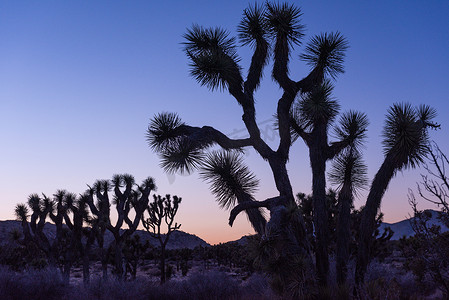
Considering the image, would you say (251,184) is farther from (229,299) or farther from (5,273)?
(5,273)

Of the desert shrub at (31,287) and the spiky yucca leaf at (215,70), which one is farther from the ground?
the spiky yucca leaf at (215,70)

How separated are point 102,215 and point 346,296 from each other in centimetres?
1669

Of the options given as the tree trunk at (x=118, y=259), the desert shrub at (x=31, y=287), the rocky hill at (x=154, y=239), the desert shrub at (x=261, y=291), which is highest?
the rocky hill at (x=154, y=239)

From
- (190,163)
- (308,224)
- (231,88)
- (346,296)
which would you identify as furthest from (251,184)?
(308,224)

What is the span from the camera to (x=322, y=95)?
9.95 meters

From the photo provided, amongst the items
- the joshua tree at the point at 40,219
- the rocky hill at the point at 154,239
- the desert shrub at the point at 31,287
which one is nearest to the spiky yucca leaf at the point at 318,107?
the desert shrub at the point at 31,287

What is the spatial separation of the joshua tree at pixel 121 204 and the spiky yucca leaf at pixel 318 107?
13.3m

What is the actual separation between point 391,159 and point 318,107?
237cm

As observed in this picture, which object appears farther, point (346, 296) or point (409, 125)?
point (409, 125)

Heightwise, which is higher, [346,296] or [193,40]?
[193,40]

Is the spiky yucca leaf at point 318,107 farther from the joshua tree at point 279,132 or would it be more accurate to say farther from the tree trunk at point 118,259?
the tree trunk at point 118,259

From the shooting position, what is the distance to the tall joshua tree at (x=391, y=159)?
987cm

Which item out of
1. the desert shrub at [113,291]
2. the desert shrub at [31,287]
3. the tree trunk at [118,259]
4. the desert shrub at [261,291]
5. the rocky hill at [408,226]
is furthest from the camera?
the tree trunk at [118,259]

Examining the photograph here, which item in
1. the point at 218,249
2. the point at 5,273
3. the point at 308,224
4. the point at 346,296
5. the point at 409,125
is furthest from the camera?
the point at 218,249
